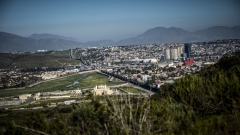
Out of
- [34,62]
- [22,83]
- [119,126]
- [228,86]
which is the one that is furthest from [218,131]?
[34,62]

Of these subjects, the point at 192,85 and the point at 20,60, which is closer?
the point at 192,85

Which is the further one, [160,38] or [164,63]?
[160,38]

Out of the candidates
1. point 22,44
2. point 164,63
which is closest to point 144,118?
point 164,63

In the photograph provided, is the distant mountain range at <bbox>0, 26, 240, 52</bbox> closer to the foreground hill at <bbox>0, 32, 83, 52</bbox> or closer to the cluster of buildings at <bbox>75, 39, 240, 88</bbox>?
the foreground hill at <bbox>0, 32, 83, 52</bbox>

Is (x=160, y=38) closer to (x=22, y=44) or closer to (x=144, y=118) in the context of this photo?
(x=22, y=44)

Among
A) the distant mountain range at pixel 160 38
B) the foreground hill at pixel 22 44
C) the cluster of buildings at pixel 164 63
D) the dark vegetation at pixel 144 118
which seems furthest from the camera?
the foreground hill at pixel 22 44

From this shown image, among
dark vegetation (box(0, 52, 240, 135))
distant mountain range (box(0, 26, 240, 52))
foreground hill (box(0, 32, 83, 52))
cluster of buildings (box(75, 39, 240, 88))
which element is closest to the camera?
dark vegetation (box(0, 52, 240, 135))

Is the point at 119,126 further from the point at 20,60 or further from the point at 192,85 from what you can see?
the point at 20,60

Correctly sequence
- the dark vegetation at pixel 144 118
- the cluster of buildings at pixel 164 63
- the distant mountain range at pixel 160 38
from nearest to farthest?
the dark vegetation at pixel 144 118, the cluster of buildings at pixel 164 63, the distant mountain range at pixel 160 38

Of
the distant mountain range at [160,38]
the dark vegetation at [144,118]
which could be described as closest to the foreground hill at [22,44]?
the distant mountain range at [160,38]

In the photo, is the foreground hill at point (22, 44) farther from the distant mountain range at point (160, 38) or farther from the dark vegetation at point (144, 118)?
the dark vegetation at point (144, 118)

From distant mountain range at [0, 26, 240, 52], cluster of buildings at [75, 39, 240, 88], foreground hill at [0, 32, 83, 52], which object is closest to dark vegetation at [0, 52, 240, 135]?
cluster of buildings at [75, 39, 240, 88]
